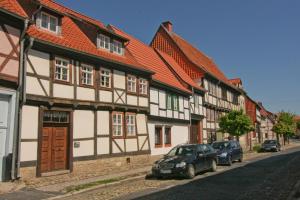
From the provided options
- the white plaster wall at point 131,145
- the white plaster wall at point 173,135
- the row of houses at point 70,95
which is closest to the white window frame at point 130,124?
the row of houses at point 70,95

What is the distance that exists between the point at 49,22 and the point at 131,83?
6.28m

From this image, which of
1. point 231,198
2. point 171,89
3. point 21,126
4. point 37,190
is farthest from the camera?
point 171,89

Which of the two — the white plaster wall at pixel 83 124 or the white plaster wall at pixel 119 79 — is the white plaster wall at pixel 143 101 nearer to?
the white plaster wall at pixel 119 79

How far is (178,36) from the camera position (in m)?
40.0

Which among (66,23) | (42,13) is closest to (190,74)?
(66,23)

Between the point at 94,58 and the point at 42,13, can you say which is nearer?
the point at 42,13

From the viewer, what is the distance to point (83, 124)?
1659 cm

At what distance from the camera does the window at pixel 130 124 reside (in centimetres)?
1994

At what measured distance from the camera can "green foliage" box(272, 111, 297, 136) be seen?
62.2m

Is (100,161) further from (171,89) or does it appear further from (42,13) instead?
(171,89)

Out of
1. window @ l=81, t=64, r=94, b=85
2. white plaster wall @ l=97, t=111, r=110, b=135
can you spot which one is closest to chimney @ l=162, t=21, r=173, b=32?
white plaster wall @ l=97, t=111, r=110, b=135

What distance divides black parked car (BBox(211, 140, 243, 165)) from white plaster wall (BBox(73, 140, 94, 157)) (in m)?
8.34

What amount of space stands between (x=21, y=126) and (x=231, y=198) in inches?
327

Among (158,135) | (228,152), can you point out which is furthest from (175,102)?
(228,152)
